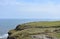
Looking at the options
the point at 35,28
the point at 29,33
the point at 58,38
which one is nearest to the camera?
the point at 58,38

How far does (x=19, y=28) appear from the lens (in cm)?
2705

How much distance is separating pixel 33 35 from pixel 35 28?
3.57 meters

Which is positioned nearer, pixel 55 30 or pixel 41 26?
pixel 55 30

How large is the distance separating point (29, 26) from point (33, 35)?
14.1ft

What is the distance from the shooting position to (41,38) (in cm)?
2188

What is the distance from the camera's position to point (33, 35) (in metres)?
22.7

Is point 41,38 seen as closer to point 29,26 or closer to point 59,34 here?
point 59,34

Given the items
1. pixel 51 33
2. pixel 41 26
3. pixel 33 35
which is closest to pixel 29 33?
pixel 33 35

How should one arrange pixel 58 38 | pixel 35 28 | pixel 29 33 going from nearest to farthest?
pixel 58 38, pixel 29 33, pixel 35 28

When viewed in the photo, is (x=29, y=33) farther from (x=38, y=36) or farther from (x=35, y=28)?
(x=35, y=28)

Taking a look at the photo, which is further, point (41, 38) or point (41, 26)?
point (41, 26)

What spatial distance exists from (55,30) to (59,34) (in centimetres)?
161

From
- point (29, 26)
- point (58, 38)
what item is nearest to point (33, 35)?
point (58, 38)

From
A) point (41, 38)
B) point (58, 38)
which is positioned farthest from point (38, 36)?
point (58, 38)
